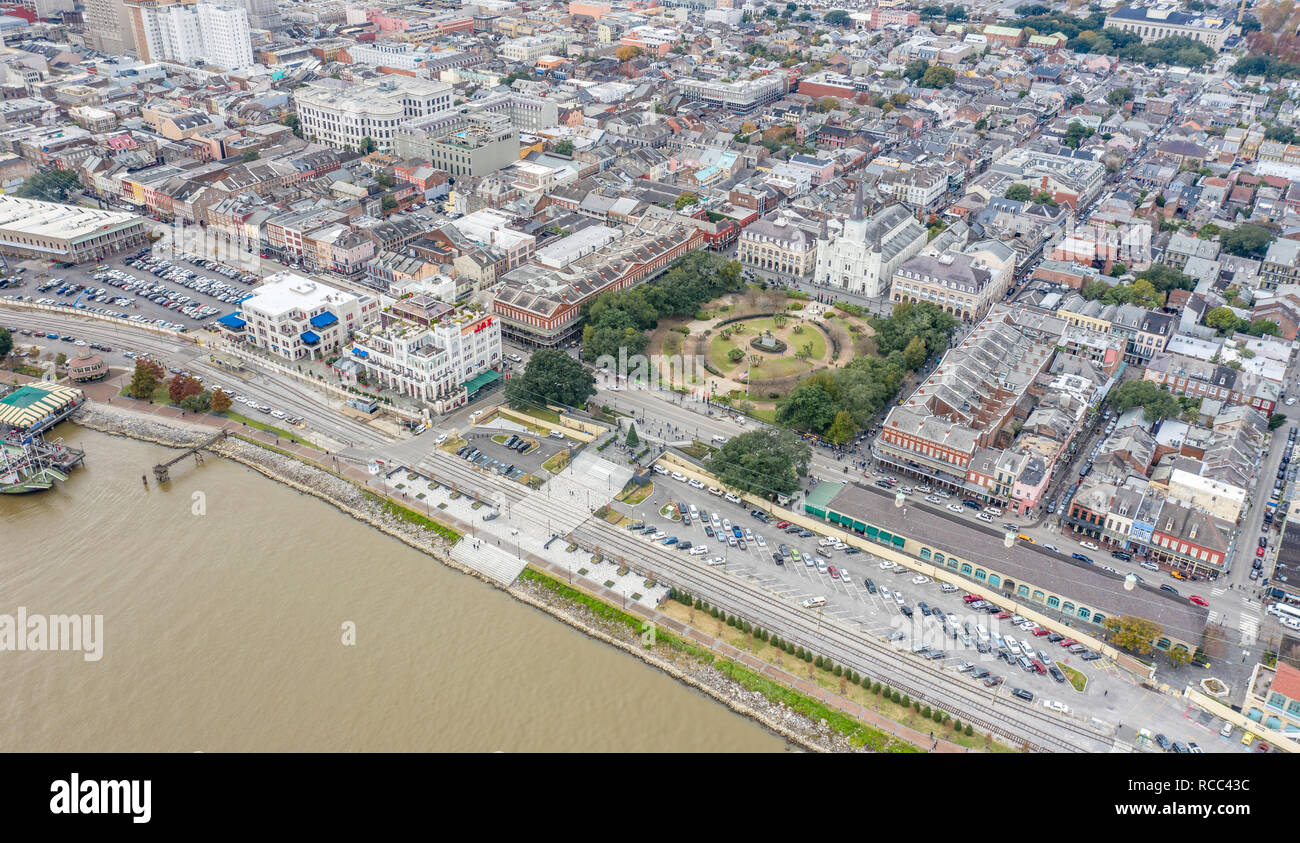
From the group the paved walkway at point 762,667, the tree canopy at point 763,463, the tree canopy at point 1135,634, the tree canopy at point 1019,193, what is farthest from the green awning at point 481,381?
the tree canopy at point 1019,193

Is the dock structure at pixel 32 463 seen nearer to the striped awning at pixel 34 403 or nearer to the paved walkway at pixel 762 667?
the striped awning at pixel 34 403

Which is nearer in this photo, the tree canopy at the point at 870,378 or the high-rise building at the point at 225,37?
the tree canopy at the point at 870,378

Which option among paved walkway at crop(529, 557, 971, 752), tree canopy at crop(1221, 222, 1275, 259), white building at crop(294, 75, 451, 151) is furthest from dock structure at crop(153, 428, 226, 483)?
tree canopy at crop(1221, 222, 1275, 259)

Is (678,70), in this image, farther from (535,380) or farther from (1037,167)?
(535,380)

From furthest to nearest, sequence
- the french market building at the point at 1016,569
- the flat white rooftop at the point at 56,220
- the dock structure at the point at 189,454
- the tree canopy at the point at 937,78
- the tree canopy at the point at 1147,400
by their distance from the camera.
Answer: the tree canopy at the point at 937,78, the flat white rooftop at the point at 56,220, the tree canopy at the point at 1147,400, the dock structure at the point at 189,454, the french market building at the point at 1016,569

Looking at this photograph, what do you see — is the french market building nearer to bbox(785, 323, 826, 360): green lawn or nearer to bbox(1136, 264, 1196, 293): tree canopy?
bbox(785, 323, 826, 360): green lawn

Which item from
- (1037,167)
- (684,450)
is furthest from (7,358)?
(1037,167)
